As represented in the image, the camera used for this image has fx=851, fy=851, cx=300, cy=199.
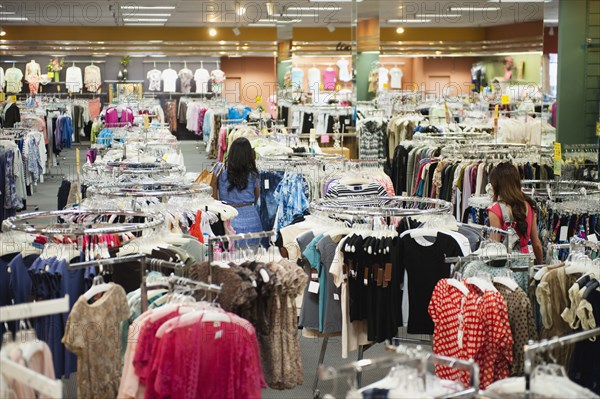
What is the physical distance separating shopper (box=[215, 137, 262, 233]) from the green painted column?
342cm

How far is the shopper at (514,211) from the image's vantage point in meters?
5.86

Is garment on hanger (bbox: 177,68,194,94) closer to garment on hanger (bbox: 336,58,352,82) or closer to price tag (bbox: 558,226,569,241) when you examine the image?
garment on hanger (bbox: 336,58,352,82)

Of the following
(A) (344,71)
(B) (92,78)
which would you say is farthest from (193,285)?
(B) (92,78)

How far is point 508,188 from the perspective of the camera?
5926 millimetres

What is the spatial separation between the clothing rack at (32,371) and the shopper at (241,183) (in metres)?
4.84

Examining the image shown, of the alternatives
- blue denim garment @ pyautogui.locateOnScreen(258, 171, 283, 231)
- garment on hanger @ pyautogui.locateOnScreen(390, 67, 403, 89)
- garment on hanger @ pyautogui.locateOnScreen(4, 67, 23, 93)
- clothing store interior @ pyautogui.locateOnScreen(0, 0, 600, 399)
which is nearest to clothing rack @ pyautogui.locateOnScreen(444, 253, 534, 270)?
clothing store interior @ pyautogui.locateOnScreen(0, 0, 600, 399)

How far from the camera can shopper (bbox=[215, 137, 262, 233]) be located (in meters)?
7.82

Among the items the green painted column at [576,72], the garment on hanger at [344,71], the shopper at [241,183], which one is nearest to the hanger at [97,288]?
the shopper at [241,183]

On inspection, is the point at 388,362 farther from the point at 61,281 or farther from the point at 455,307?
the point at 61,281

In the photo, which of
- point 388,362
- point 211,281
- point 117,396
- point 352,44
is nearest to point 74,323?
point 117,396

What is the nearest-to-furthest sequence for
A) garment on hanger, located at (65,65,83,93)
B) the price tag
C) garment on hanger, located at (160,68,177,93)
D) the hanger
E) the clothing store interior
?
the clothing store interior < the hanger < the price tag < garment on hanger, located at (65,65,83,93) < garment on hanger, located at (160,68,177,93)

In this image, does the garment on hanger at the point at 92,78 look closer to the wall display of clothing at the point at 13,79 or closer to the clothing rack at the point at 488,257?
the wall display of clothing at the point at 13,79

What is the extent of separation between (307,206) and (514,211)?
7.80 ft

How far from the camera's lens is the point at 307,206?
777 cm
